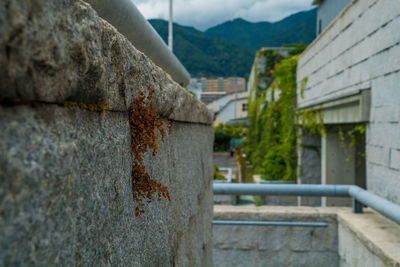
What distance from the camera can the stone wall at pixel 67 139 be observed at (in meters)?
0.39

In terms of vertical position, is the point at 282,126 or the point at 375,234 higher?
the point at 282,126

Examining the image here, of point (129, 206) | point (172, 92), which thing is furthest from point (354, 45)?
point (129, 206)

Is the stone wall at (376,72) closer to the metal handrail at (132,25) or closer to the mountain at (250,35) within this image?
the metal handrail at (132,25)

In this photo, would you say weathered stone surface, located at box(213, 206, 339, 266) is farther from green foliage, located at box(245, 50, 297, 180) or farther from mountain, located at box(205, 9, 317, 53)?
mountain, located at box(205, 9, 317, 53)

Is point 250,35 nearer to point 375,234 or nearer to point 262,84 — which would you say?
Result: point 262,84

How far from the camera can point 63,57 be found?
476 millimetres

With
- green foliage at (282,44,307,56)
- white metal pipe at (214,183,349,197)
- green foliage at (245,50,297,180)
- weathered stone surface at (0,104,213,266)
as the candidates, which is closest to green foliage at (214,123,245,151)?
green foliage at (282,44,307,56)

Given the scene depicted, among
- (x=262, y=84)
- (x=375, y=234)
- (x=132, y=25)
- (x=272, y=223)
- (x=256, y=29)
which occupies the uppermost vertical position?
(x=256, y=29)

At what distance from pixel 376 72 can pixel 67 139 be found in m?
3.86

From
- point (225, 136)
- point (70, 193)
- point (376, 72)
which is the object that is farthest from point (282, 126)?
point (225, 136)

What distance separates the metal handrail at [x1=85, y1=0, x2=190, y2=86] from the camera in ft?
2.96

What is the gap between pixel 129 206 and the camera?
76 centimetres

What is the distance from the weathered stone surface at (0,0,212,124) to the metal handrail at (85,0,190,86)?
0.69 ft

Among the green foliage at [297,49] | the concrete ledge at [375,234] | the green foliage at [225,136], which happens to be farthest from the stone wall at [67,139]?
the green foliage at [225,136]
